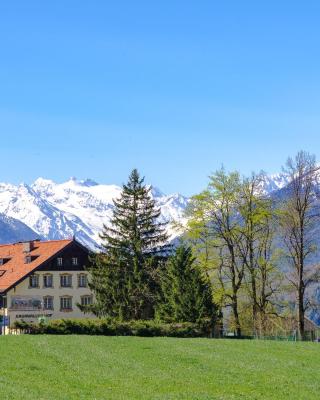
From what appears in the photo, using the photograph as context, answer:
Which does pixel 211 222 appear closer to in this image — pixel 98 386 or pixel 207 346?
pixel 207 346

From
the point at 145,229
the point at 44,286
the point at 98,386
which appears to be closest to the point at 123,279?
the point at 145,229

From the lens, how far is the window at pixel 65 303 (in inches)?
3617

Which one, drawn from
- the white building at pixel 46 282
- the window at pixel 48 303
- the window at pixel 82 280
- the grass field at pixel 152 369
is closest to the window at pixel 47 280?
the white building at pixel 46 282

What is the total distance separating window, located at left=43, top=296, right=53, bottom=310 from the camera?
91.0 m

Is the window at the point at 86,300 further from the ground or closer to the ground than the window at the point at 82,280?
closer to the ground

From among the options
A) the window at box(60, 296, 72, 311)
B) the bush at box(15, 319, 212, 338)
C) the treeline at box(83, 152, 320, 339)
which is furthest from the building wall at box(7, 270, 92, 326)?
the bush at box(15, 319, 212, 338)

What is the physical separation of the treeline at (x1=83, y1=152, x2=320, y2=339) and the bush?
287 cm

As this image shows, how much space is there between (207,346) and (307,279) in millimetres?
18103

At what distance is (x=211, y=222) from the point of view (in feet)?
219

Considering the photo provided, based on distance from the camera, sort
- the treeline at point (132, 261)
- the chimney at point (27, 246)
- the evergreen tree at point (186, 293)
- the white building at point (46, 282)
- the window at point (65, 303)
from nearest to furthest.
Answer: the evergreen tree at point (186, 293)
the treeline at point (132, 261)
the white building at point (46, 282)
the window at point (65, 303)
the chimney at point (27, 246)

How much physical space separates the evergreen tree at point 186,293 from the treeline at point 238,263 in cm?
8

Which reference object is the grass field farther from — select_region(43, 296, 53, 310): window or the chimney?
the chimney

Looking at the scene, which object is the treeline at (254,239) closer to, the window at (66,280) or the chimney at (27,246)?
the window at (66,280)

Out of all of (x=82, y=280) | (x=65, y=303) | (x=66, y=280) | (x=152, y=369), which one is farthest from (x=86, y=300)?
(x=152, y=369)
